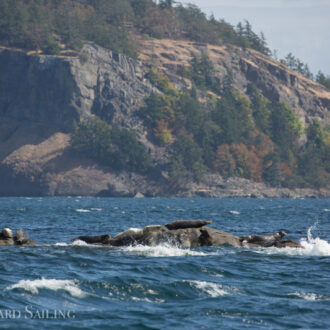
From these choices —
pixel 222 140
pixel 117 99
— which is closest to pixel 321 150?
pixel 222 140

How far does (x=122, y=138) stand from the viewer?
170 metres

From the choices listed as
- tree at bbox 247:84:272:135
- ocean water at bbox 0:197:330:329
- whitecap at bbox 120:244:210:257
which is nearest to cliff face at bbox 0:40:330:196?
tree at bbox 247:84:272:135

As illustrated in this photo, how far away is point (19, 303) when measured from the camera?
17.9 meters

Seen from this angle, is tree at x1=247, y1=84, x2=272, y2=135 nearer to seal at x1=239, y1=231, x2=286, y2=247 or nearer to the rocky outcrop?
seal at x1=239, y1=231, x2=286, y2=247

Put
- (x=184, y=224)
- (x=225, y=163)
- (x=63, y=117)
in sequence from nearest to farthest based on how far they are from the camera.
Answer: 1. (x=184, y=224)
2. (x=63, y=117)
3. (x=225, y=163)

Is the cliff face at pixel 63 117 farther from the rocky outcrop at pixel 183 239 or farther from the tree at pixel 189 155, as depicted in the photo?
the rocky outcrop at pixel 183 239

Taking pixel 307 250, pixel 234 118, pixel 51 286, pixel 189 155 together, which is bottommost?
pixel 51 286

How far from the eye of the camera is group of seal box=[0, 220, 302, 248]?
31.7 metres

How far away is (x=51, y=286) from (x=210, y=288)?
188 inches

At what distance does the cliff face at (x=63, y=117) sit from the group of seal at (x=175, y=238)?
127169 mm

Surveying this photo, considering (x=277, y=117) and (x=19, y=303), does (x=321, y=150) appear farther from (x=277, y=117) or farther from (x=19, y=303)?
(x=19, y=303)

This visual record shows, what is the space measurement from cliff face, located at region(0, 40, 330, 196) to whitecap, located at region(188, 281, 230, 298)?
457 feet

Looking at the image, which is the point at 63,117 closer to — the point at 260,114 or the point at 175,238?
the point at 260,114

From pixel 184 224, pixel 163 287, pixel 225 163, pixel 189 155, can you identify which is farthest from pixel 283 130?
pixel 163 287
